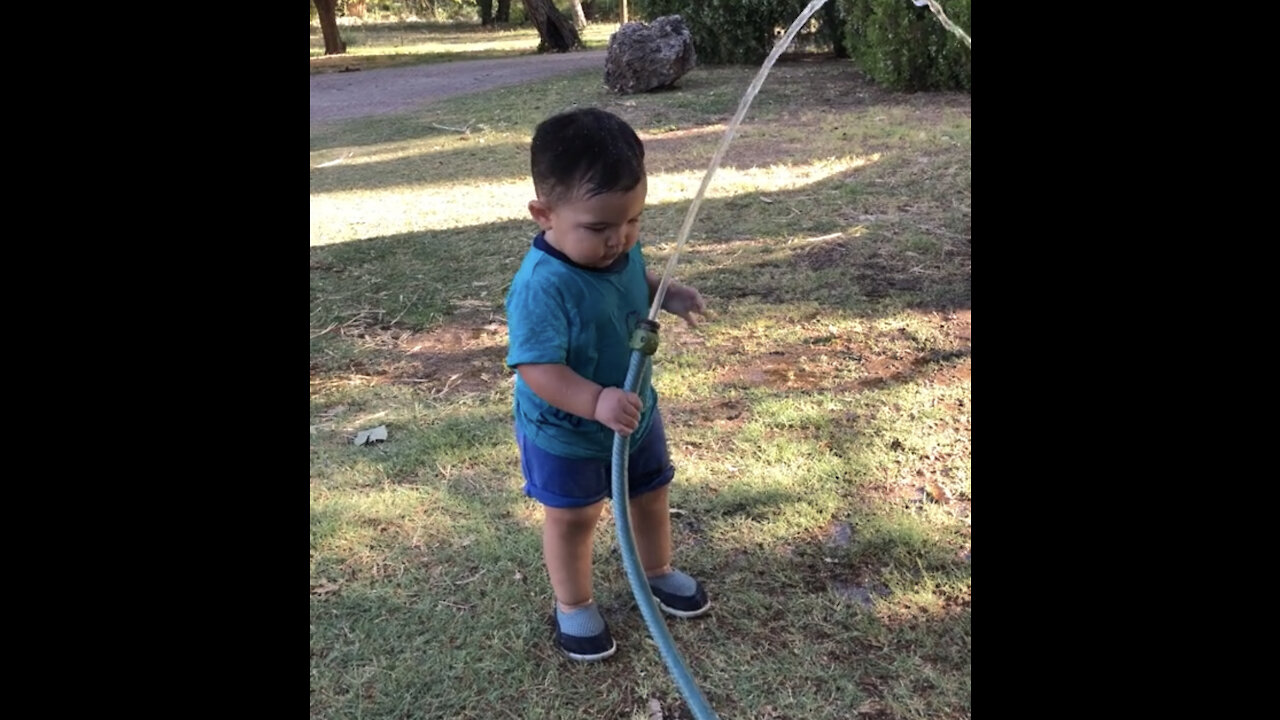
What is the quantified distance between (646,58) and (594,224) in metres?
9.46

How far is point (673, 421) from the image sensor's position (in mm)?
3217

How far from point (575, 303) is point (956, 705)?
111 cm

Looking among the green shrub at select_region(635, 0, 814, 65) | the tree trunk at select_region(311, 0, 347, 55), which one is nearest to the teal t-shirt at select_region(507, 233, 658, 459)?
the green shrub at select_region(635, 0, 814, 65)

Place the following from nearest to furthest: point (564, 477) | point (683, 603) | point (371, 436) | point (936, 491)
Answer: point (564, 477)
point (683, 603)
point (936, 491)
point (371, 436)

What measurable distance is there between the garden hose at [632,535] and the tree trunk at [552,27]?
16.9 m

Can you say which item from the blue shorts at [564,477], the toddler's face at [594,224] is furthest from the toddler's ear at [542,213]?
the blue shorts at [564,477]

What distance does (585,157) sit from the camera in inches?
70.2

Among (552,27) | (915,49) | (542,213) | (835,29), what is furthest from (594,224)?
(552,27)

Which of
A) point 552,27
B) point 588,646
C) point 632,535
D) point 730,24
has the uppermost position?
point 552,27

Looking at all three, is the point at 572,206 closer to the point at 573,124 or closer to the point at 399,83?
the point at 573,124

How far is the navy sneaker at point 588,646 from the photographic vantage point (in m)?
2.15

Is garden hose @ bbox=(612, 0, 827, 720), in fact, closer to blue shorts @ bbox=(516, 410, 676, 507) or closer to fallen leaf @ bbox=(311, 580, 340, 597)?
blue shorts @ bbox=(516, 410, 676, 507)

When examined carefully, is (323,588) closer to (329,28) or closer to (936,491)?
(936,491)

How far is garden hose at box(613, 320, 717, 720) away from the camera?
1775 mm
